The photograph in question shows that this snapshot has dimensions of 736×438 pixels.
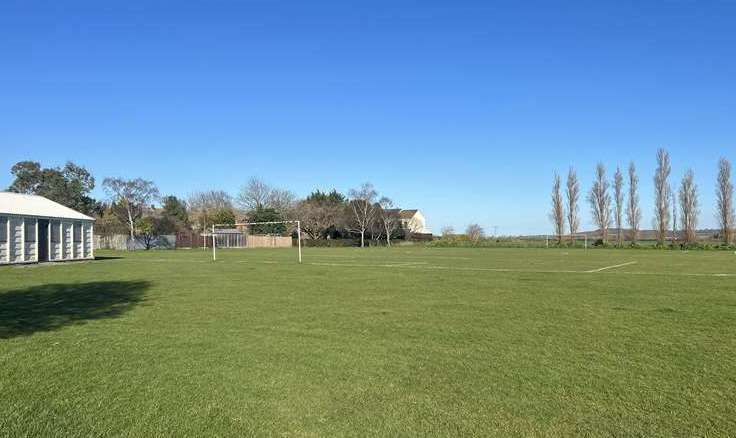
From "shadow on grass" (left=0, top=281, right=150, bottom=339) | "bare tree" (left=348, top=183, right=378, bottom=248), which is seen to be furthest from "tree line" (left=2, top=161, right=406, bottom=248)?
"shadow on grass" (left=0, top=281, right=150, bottom=339)

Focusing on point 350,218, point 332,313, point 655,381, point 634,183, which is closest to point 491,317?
point 332,313

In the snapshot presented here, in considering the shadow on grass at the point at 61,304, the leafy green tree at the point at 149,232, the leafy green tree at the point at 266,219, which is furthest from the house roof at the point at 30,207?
the leafy green tree at the point at 266,219

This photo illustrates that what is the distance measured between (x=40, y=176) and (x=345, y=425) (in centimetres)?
6937

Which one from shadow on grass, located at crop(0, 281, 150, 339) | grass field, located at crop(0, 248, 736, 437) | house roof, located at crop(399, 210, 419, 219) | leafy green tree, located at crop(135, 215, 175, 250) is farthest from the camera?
house roof, located at crop(399, 210, 419, 219)

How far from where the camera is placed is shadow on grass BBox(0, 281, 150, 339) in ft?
26.1

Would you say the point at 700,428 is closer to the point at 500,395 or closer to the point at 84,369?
the point at 500,395

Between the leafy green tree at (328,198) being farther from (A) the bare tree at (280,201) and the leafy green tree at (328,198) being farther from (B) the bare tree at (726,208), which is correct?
(B) the bare tree at (726,208)

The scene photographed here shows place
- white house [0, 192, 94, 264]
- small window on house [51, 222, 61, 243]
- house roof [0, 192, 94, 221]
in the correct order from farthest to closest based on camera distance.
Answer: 1. small window on house [51, 222, 61, 243]
2. house roof [0, 192, 94, 221]
3. white house [0, 192, 94, 264]

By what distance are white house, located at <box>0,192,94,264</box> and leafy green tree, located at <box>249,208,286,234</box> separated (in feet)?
123

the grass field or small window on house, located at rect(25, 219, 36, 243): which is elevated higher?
small window on house, located at rect(25, 219, 36, 243)

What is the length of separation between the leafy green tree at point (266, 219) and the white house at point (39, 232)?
3759 centimetres

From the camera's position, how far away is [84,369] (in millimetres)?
5180

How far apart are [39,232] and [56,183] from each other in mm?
41093

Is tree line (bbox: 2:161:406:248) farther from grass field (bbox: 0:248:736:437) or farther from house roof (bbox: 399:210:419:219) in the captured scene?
grass field (bbox: 0:248:736:437)
